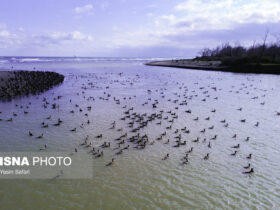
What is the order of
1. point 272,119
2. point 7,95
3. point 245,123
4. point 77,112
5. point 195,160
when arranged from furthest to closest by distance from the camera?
point 7,95 < point 77,112 < point 272,119 < point 245,123 < point 195,160

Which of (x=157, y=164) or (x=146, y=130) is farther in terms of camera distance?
(x=146, y=130)

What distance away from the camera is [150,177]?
1017 cm

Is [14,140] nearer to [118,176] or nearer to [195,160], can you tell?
[118,176]

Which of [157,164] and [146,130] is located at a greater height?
[146,130]

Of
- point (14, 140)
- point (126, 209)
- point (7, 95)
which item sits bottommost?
point (126, 209)

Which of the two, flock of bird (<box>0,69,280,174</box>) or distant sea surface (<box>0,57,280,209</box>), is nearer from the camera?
distant sea surface (<box>0,57,280,209</box>)

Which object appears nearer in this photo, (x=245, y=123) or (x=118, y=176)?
(x=118, y=176)

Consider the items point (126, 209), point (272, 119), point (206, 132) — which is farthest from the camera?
point (272, 119)

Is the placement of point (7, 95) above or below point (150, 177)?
above

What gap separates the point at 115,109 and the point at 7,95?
15325 mm

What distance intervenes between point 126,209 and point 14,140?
32.2ft

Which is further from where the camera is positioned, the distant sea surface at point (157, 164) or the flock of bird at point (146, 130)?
the flock of bird at point (146, 130)

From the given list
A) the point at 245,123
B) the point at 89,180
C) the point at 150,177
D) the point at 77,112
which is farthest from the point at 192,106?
the point at 89,180

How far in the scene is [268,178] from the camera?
10.3 metres
